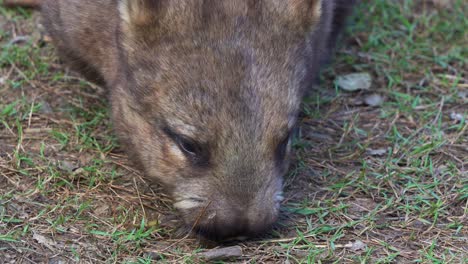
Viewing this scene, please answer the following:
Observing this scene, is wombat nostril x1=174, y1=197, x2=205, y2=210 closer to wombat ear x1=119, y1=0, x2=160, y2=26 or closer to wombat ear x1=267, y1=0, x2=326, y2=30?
wombat ear x1=119, y1=0, x2=160, y2=26

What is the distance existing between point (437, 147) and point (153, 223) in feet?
6.40

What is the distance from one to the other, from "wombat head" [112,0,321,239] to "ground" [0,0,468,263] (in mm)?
304

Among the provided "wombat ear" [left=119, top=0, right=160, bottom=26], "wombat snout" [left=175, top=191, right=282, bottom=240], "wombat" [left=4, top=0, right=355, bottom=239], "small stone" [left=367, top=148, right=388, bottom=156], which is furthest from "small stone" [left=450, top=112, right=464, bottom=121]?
"wombat ear" [left=119, top=0, right=160, bottom=26]

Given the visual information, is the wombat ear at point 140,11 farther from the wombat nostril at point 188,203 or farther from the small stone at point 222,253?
the small stone at point 222,253

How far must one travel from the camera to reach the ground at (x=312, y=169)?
4125 millimetres

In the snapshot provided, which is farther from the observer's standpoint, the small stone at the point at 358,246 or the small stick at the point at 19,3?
the small stick at the point at 19,3

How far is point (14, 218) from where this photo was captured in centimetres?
422

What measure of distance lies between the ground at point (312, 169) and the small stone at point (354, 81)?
5 centimetres

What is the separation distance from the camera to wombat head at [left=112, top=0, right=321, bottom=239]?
3.83 m

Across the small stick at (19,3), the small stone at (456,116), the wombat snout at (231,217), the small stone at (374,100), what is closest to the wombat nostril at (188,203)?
the wombat snout at (231,217)

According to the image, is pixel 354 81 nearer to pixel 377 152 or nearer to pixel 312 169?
pixel 377 152

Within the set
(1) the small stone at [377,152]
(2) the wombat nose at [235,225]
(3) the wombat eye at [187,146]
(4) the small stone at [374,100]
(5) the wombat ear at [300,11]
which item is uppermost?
(5) the wombat ear at [300,11]

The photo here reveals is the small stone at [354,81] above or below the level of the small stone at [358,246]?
below

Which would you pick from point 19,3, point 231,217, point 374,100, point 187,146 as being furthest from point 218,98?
point 19,3
